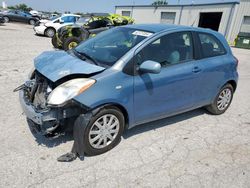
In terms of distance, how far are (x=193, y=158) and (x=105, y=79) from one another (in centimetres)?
162

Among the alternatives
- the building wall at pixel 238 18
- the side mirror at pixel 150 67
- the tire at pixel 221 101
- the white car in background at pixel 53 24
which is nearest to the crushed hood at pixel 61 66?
the side mirror at pixel 150 67

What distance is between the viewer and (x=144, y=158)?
2.98m

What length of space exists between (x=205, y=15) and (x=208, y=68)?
2662 centimetres

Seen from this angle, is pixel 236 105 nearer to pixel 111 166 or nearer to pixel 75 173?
pixel 111 166

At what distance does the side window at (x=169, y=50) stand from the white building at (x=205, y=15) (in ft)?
72.3

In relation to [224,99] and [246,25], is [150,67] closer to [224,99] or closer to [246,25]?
[224,99]

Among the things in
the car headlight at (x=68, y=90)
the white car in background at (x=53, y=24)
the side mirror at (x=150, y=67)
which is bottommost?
the white car in background at (x=53, y=24)

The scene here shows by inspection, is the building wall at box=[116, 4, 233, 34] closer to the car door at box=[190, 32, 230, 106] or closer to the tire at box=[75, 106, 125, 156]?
the car door at box=[190, 32, 230, 106]

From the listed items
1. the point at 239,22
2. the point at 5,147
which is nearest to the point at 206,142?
the point at 5,147

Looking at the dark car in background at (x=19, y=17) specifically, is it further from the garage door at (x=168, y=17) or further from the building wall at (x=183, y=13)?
the garage door at (x=168, y=17)

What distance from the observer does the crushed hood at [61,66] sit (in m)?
2.76

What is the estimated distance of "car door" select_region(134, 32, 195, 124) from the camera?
10.0 feet

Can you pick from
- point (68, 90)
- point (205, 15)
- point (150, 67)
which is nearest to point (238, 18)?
point (205, 15)

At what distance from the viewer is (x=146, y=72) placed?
298cm
